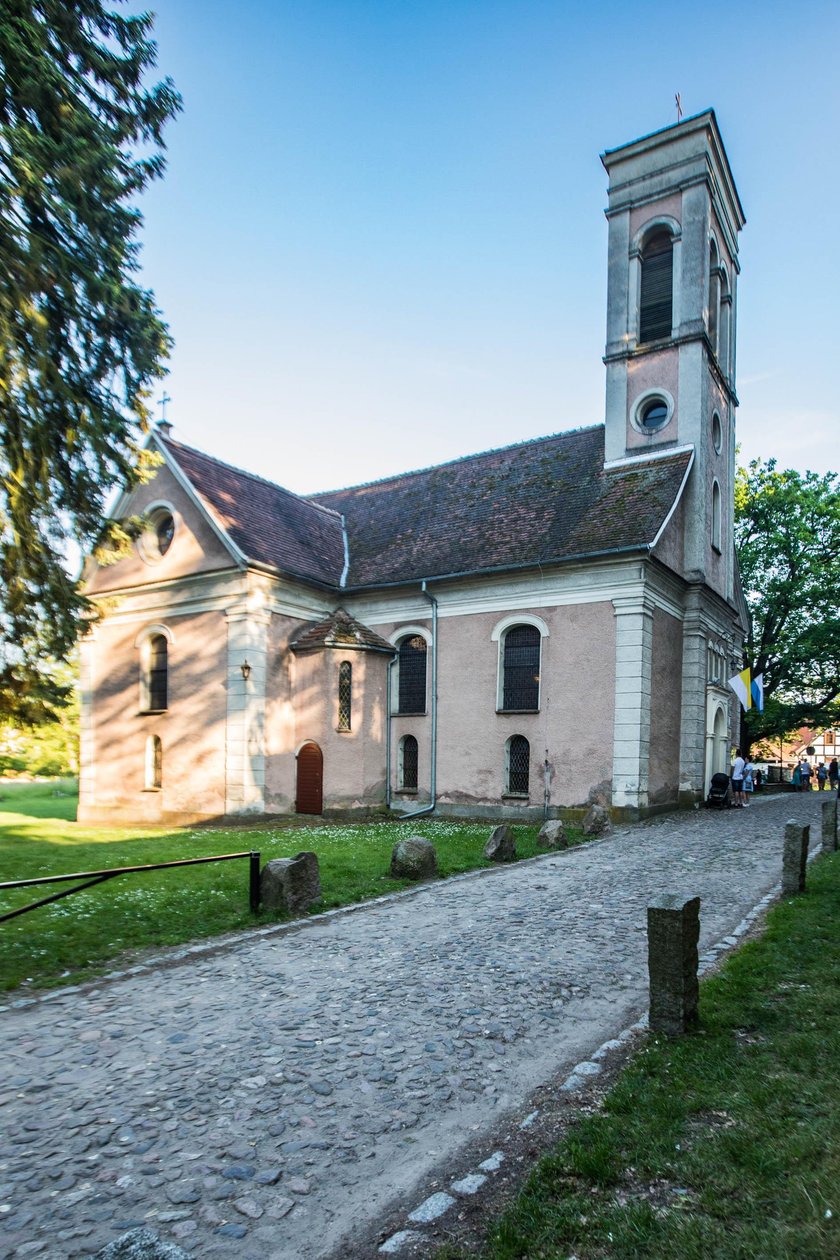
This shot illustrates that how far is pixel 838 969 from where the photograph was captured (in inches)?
245

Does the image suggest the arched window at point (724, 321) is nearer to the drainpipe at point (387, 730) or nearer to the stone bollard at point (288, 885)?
the drainpipe at point (387, 730)

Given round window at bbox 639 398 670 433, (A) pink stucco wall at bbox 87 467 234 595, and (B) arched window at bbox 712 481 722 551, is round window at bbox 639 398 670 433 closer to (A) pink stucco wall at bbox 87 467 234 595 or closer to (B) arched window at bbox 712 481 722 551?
(B) arched window at bbox 712 481 722 551

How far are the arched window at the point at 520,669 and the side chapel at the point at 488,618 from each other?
2.2 inches

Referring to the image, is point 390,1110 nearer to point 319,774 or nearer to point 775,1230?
point 775,1230

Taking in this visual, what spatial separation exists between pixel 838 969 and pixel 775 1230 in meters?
3.86

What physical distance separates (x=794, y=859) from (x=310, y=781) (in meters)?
14.0

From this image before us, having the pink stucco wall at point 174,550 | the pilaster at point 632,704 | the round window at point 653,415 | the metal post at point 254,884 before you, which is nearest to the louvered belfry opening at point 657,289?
the round window at point 653,415

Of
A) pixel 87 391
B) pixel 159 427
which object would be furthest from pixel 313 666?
pixel 87 391

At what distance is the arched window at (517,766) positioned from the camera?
20.0 meters

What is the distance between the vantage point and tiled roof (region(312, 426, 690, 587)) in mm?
19969

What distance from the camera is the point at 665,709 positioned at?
20625 millimetres

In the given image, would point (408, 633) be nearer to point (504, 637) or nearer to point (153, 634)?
point (504, 637)

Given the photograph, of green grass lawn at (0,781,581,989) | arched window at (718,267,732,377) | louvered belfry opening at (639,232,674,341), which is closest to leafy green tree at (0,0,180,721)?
green grass lawn at (0,781,581,989)

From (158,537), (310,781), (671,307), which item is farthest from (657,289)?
(310,781)
